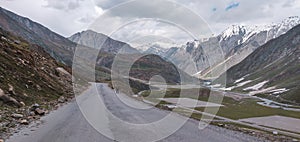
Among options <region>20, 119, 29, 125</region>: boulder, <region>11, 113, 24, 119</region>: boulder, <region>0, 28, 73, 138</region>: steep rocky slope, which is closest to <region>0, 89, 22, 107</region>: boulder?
<region>0, 28, 73, 138</region>: steep rocky slope

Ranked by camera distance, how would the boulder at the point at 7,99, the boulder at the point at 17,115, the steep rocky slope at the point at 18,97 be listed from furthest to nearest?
1. the boulder at the point at 7,99
2. the boulder at the point at 17,115
3. the steep rocky slope at the point at 18,97

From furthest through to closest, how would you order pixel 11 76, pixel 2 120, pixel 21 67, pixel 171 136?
pixel 21 67
pixel 11 76
pixel 2 120
pixel 171 136

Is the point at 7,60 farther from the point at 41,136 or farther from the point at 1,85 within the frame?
the point at 41,136

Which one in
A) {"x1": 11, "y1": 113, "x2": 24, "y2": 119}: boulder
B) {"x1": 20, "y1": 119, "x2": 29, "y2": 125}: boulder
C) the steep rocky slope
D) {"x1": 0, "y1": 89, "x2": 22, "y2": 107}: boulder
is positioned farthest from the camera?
{"x1": 0, "y1": 89, "x2": 22, "y2": 107}: boulder

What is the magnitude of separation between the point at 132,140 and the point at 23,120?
446 inches

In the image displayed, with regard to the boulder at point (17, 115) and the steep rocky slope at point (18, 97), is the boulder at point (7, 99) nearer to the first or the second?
the steep rocky slope at point (18, 97)

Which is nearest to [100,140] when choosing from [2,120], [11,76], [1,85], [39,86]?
[2,120]

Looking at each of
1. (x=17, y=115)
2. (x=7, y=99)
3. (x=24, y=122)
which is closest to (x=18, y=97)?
(x=7, y=99)

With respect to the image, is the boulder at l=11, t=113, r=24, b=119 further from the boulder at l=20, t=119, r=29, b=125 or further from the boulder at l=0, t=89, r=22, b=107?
the boulder at l=0, t=89, r=22, b=107

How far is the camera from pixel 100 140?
20484 mm

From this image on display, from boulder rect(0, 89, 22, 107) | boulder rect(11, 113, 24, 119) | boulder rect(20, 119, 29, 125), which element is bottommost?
boulder rect(20, 119, 29, 125)

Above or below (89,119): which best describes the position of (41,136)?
below

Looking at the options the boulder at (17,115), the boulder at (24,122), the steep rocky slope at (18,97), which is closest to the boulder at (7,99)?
the steep rocky slope at (18,97)

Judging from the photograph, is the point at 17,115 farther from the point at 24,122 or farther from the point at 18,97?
the point at 18,97
